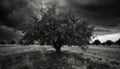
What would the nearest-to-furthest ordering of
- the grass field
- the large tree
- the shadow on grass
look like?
the shadow on grass
the grass field
the large tree

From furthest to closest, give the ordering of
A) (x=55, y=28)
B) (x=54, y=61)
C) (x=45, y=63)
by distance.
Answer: (x=55, y=28) < (x=54, y=61) < (x=45, y=63)

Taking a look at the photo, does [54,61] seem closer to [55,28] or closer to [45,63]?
[45,63]

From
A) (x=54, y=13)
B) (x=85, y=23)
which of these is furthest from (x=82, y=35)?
(x=54, y=13)

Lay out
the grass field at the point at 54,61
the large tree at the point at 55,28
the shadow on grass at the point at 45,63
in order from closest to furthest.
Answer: the shadow on grass at the point at 45,63 < the grass field at the point at 54,61 < the large tree at the point at 55,28

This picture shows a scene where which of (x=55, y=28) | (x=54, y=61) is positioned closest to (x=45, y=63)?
(x=54, y=61)

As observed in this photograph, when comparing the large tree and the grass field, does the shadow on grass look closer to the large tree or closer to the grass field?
the grass field

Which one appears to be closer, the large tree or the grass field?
the grass field

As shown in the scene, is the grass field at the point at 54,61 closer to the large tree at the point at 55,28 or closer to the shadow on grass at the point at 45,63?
the shadow on grass at the point at 45,63

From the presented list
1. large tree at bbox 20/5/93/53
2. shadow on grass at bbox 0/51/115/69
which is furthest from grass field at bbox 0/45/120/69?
large tree at bbox 20/5/93/53

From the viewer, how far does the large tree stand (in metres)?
15.6

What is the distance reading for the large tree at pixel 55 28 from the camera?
15.6m

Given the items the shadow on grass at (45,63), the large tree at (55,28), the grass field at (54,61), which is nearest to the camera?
the shadow on grass at (45,63)

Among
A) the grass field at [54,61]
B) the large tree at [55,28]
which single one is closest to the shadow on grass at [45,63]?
the grass field at [54,61]

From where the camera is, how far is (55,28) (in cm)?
1588
